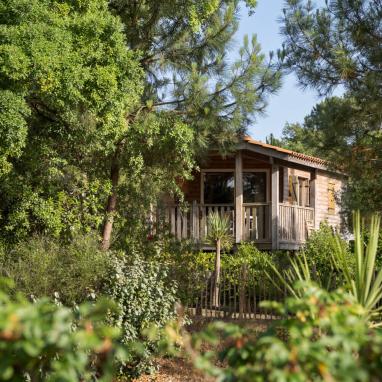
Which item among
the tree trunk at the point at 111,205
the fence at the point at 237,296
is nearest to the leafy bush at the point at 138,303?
the fence at the point at 237,296

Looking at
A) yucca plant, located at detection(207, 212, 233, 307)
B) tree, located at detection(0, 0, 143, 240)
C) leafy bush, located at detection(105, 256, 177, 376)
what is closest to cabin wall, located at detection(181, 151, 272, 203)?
yucca plant, located at detection(207, 212, 233, 307)

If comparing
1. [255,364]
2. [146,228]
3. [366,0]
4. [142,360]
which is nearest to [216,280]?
[146,228]

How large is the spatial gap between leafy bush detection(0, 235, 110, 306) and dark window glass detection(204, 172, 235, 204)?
13.1m

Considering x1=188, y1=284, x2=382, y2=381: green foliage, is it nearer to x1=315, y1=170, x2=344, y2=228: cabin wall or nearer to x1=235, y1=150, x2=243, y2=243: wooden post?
x1=235, y1=150, x2=243, y2=243: wooden post

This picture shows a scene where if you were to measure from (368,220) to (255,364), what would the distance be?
12962mm

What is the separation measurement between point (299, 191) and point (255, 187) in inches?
104

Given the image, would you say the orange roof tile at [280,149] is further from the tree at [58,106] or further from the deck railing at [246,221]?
the tree at [58,106]

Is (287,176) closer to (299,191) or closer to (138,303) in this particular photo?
(299,191)

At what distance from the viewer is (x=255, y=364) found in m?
2.96

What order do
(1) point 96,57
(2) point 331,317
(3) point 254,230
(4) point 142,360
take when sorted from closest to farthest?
(2) point 331,317, (4) point 142,360, (1) point 96,57, (3) point 254,230

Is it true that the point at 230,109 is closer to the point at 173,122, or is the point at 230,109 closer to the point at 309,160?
the point at 173,122

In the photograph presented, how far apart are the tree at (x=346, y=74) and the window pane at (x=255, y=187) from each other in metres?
7.12

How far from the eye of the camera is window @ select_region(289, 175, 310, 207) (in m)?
25.0

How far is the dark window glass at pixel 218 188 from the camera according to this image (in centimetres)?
2342
